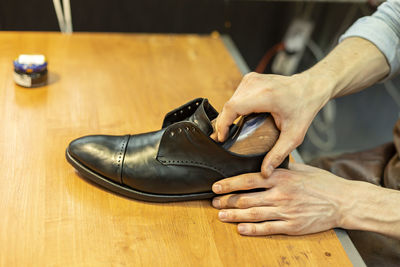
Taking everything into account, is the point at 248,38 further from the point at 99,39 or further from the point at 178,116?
the point at 178,116

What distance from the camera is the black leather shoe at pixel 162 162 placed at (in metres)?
0.76

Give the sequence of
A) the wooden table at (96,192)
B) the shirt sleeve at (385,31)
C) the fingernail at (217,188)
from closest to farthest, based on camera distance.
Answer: the wooden table at (96,192), the fingernail at (217,188), the shirt sleeve at (385,31)

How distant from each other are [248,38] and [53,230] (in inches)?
71.3

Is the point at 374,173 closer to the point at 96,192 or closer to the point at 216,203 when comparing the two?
the point at 216,203

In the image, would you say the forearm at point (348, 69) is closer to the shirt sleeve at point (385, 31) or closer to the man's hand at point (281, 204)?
the shirt sleeve at point (385, 31)

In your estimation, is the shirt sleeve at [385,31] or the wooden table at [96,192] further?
the shirt sleeve at [385,31]

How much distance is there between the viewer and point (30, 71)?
105 centimetres

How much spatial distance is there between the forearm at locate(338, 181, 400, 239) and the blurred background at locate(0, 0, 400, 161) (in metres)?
1.23

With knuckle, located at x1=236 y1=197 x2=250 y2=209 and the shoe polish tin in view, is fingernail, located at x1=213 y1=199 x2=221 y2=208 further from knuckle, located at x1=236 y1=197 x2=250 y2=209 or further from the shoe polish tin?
the shoe polish tin

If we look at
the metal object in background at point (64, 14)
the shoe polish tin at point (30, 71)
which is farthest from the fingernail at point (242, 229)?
the metal object in background at point (64, 14)

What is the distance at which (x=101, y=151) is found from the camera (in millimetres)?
777

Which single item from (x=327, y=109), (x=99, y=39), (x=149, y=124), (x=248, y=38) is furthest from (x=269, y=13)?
(x=149, y=124)

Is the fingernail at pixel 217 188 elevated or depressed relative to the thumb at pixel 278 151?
depressed

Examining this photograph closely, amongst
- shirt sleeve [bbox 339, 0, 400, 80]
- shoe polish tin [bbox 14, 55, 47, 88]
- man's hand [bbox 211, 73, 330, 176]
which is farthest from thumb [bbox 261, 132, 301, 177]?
shoe polish tin [bbox 14, 55, 47, 88]
